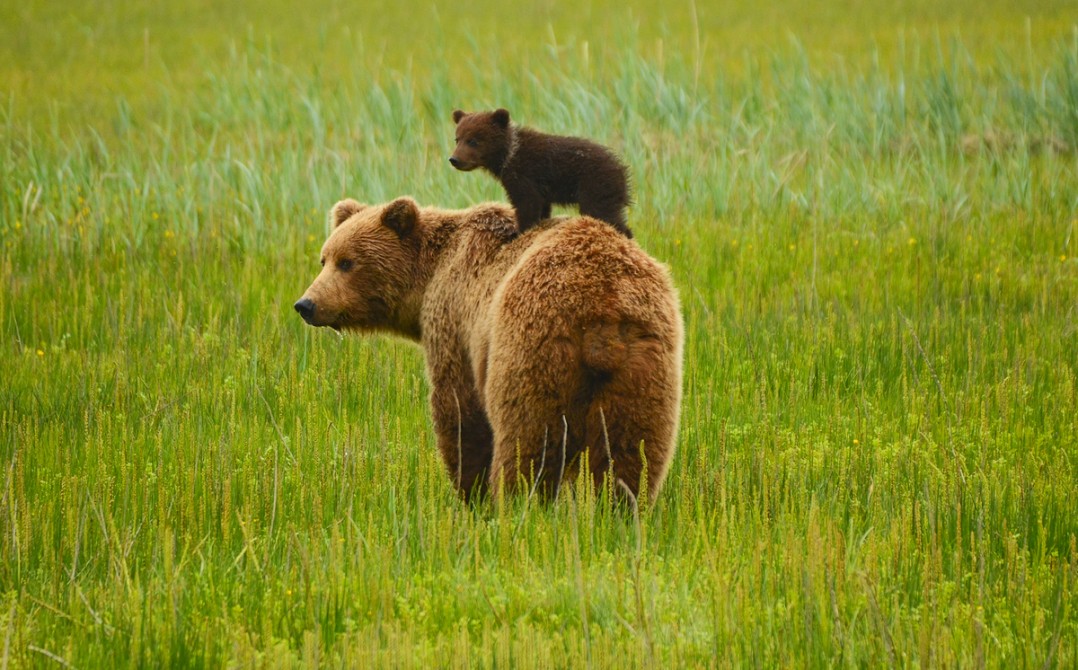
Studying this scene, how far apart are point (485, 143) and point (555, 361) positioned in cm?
209

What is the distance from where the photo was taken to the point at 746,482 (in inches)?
199

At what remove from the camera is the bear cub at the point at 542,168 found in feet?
17.5

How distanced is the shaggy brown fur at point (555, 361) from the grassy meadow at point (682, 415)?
8.0 inches

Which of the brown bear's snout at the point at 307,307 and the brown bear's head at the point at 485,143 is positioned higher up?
the brown bear's head at the point at 485,143

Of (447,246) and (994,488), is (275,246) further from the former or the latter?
(994,488)

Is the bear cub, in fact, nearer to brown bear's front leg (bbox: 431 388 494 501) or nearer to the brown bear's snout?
brown bear's front leg (bbox: 431 388 494 501)

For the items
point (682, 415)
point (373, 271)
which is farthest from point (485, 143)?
point (682, 415)

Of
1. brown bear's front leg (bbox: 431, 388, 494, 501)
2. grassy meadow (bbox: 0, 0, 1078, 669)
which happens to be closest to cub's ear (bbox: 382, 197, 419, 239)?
brown bear's front leg (bbox: 431, 388, 494, 501)

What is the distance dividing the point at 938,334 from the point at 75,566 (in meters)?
4.98

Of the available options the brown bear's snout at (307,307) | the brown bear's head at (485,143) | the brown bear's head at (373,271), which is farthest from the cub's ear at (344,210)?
the brown bear's snout at (307,307)

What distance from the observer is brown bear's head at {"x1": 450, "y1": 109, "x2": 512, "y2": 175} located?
6027mm

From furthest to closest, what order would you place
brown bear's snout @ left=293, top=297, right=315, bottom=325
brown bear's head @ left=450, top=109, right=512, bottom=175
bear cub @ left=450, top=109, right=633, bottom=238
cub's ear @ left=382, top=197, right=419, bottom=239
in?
brown bear's head @ left=450, top=109, right=512, bottom=175 < cub's ear @ left=382, top=197, right=419, bottom=239 < brown bear's snout @ left=293, top=297, right=315, bottom=325 < bear cub @ left=450, top=109, right=633, bottom=238

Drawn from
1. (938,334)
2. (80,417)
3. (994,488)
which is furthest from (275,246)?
(994,488)

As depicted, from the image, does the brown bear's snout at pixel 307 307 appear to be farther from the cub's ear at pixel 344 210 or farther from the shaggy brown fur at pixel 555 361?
the cub's ear at pixel 344 210
